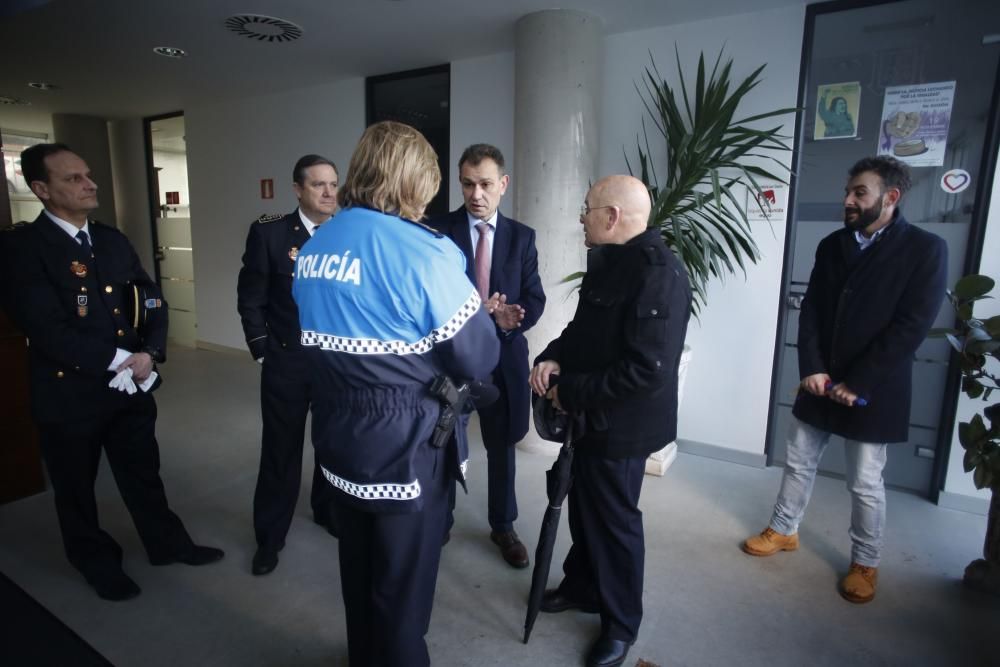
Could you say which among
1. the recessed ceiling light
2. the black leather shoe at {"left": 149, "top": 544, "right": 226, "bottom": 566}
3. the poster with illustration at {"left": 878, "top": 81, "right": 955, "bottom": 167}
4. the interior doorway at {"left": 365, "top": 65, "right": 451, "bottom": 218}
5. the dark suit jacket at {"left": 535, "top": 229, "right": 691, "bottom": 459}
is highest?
the recessed ceiling light

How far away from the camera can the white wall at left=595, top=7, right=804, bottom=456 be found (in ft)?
10.7

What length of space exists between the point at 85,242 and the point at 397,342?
5.23ft

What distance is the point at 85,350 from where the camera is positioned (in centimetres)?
203

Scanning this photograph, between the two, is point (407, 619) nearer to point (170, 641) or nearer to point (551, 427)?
point (551, 427)

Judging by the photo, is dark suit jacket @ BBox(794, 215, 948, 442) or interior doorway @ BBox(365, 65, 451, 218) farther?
interior doorway @ BBox(365, 65, 451, 218)

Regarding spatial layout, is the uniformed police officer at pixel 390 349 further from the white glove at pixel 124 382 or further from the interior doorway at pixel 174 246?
the interior doorway at pixel 174 246

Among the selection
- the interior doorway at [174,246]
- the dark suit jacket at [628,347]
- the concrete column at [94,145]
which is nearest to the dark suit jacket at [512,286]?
the dark suit jacket at [628,347]

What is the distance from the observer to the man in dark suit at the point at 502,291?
7.63 feet

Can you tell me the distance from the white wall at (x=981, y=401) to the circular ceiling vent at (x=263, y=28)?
416 centimetres

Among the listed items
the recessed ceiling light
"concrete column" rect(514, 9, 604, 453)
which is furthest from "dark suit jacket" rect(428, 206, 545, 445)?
the recessed ceiling light

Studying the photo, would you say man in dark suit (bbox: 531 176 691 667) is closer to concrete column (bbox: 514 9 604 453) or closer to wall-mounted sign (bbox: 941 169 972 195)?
concrete column (bbox: 514 9 604 453)

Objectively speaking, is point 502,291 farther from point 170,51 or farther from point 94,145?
point 94,145

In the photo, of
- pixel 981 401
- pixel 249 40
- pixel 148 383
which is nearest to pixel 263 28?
pixel 249 40

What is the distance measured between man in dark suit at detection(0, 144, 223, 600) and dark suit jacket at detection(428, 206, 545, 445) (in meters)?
1.26
